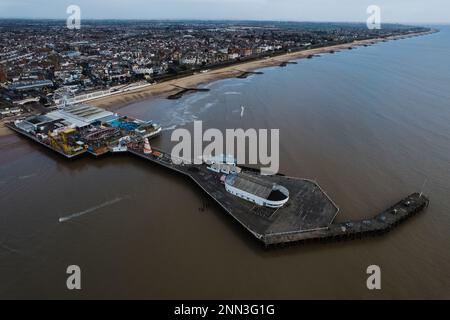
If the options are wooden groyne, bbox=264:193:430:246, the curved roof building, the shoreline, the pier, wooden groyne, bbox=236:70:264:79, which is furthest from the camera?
wooden groyne, bbox=236:70:264:79

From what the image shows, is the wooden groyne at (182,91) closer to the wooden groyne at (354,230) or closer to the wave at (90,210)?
the wave at (90,210)

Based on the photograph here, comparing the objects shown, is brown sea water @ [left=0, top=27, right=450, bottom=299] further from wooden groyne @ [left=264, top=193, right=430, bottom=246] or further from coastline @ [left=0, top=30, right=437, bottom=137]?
coastline @ [left=0, top=30, right=437, bottom=137]

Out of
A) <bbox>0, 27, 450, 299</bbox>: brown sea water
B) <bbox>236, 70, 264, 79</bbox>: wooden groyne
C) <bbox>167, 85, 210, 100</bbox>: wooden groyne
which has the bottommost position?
<bbox>0, 27, 450, 299</bbox>: brown sea water

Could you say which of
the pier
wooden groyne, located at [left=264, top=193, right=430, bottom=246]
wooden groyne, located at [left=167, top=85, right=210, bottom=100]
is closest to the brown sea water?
wooden groyne, located at [left=264, top=193, right=430, bottom=246]

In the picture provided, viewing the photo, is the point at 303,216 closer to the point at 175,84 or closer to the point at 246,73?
the point at 175,84

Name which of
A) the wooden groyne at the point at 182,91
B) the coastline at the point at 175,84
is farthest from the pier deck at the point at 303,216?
the coastline at the point at 175,84

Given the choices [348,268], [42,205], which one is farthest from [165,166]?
[348,268]

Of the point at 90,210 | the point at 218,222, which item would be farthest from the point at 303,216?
the point at 90,210
